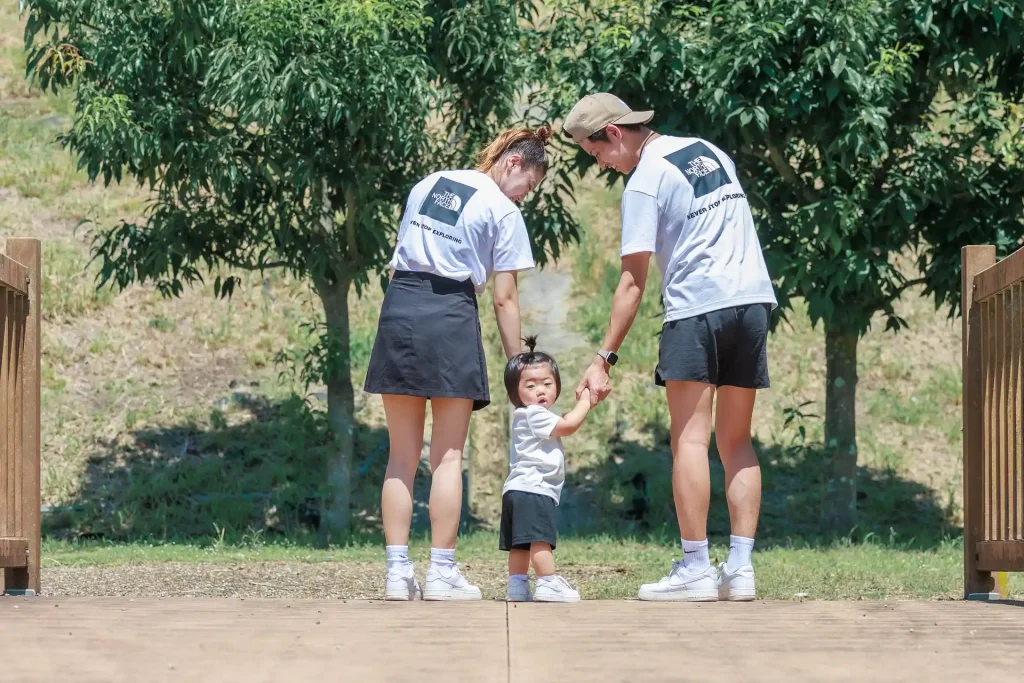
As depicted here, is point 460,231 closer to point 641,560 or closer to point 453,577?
point 453,577

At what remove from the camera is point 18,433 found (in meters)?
5.32

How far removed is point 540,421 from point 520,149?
1053mm

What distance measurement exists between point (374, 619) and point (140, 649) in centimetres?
77

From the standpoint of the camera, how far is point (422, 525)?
1210 cm

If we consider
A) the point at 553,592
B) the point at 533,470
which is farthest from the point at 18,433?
the point at 553,592

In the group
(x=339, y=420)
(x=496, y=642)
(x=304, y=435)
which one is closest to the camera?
(x=496, y=642)

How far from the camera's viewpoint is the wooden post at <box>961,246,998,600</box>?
5.30 metres

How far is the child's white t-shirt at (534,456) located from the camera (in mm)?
5230

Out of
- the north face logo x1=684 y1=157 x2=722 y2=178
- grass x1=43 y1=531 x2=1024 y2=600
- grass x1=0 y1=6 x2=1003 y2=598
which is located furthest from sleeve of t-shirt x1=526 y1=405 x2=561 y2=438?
Result: grass x1=0 y1=6 x2=1003 y2=598

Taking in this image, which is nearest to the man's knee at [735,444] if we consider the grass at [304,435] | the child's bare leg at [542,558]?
the child's bare leg at [542,558]

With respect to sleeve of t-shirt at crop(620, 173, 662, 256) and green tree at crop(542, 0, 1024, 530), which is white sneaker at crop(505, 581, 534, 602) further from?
green tree at crop(542, 0, 1024, 530)

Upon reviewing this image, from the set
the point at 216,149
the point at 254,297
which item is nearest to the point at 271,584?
the point at 216,149

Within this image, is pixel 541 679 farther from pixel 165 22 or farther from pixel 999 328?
pixel 165 22

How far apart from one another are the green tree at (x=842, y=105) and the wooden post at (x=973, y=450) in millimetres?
4221
